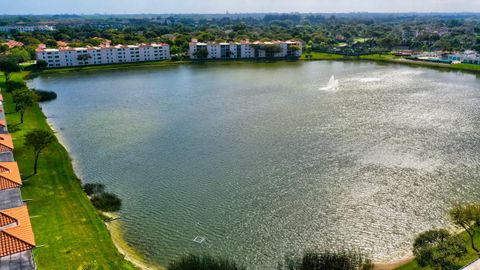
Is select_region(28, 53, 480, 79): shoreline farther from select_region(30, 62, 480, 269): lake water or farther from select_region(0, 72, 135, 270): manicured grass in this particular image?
select_region(0, 72, 135, 270): manicured grass

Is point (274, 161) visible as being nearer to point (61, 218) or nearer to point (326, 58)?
point (61, 218)

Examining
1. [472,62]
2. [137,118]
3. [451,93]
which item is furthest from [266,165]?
[472,62]

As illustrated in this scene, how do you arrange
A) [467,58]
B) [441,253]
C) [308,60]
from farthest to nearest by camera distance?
[308,60] < [467,58] < [441,253]

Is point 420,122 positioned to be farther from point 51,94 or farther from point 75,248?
point 51,94

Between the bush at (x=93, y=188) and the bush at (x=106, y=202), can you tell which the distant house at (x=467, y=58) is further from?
the bush at (x=106, y=202)

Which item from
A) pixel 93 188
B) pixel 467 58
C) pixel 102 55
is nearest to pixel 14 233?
pixel 93 188

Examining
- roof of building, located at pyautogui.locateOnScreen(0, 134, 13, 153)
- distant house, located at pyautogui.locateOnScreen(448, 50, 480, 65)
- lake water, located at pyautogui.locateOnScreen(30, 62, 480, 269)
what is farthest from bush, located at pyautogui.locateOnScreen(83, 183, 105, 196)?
distant house, located at pyautogui.locateOnScreen(448, 50, 480, 65)
